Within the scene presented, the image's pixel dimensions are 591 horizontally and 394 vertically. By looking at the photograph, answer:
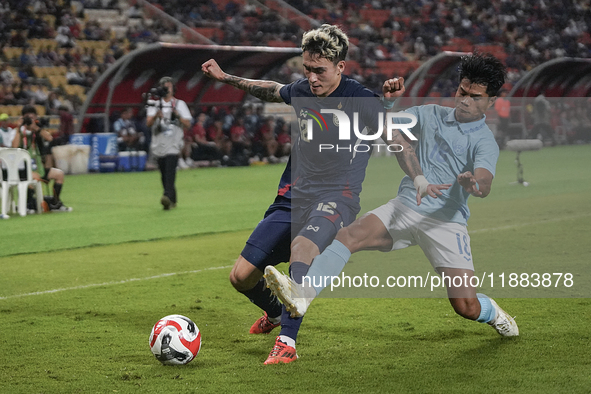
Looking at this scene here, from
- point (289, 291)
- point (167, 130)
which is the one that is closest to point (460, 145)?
point (289, 291)

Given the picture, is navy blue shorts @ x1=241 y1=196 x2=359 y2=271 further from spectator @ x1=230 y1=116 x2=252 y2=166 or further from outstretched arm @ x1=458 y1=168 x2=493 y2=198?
spectator @ x1=230 y1=116 x2=252 y2=166

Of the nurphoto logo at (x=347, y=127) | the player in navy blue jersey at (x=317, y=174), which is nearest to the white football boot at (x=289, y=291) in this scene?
the player in navy blue jersey at (x=317, y=174)

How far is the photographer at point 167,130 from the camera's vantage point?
39.4 feet

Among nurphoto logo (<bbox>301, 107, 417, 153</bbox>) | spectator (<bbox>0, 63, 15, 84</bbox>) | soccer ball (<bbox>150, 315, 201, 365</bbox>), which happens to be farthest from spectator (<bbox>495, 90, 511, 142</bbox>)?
spectator (<bbox>0, 63, 15, 84</bbox>)

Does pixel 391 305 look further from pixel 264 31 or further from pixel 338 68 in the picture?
pixel 264 31

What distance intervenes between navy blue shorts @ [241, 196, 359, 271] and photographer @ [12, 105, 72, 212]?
811cm

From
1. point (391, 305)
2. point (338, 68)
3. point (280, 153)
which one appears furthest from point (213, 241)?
point (280, 153)

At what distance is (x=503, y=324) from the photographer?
15.7 ft

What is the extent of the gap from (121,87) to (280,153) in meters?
5.23

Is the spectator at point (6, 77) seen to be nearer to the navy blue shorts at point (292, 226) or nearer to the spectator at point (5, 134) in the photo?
the spectator at point (5, 134)

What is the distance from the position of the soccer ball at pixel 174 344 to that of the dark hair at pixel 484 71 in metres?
2.29

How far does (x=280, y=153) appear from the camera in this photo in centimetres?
2247

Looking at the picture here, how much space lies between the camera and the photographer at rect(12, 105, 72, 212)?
11797 millimetres

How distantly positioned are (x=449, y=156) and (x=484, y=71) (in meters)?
0.55
